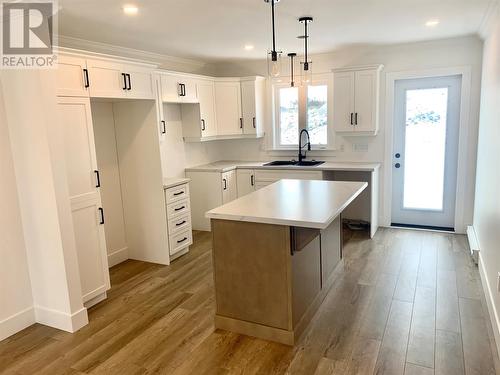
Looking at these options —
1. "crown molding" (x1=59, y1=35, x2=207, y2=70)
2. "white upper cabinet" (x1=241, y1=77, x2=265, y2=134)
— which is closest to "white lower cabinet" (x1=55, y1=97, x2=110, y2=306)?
"crown molding" (x1=59, y1=35, x2=207, y2=70)

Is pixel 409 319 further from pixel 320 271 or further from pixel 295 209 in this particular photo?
pixel 295 209

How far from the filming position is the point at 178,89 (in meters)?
4.62

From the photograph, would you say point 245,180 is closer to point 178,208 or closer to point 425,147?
point 178,208

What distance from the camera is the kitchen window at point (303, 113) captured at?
539cm

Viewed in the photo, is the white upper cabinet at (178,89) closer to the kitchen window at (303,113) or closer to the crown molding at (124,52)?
the crown molding at (124,52)

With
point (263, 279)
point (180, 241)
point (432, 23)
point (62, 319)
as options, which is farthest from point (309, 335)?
point (432, 23)

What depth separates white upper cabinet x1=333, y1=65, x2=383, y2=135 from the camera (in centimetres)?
482

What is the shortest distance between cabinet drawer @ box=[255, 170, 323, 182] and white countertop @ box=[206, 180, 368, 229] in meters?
1.35

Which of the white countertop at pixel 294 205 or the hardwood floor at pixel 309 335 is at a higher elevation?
the white countertop at pixel 294 205

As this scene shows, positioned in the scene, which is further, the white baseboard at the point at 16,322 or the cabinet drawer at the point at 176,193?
the cabinet drawer at the point at 176,193

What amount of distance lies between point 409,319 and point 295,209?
4.20ft

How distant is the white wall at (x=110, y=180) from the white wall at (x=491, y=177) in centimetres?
370

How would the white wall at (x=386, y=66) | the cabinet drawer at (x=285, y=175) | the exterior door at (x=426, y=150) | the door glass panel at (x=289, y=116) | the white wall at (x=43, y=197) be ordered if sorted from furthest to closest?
the door glass panel at (x=289, y=116)
the cabinet drawer at (x=285, y=175)
the exterior door at (x=426, y=150)
the white wall at (x=386, y=66)
the white wall at (x=43, y=197)

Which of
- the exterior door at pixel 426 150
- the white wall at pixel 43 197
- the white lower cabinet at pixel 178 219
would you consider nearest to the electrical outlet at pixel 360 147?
the exterior door at pixel 426 150
